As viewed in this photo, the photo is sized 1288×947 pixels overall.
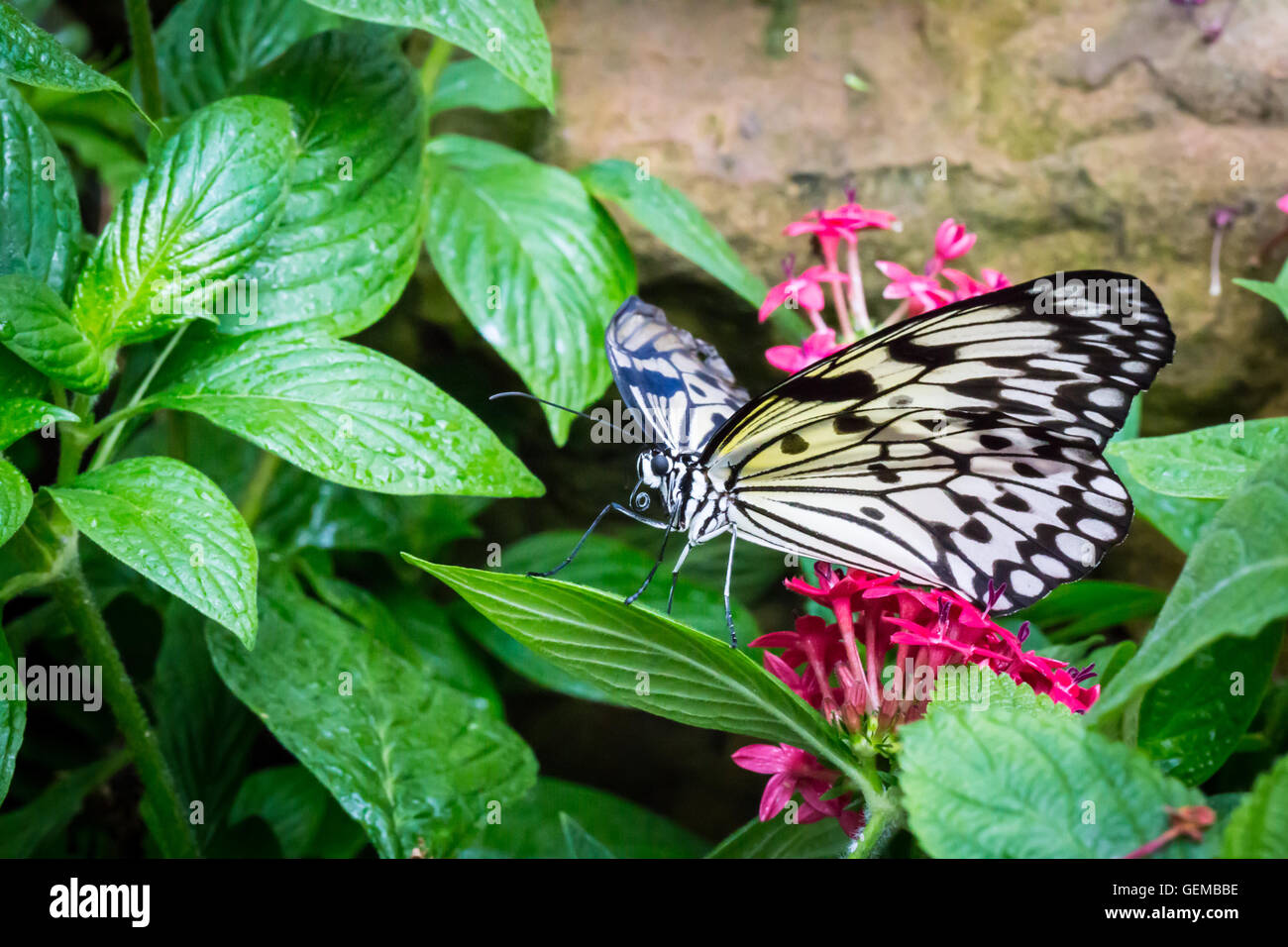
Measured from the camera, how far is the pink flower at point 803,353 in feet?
3.76

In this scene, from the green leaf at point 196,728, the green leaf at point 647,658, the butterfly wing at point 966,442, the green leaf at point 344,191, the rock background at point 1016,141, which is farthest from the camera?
the rock background at point 1016,141

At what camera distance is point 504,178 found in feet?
4.41

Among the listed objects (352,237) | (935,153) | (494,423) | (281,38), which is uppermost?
(281,38)

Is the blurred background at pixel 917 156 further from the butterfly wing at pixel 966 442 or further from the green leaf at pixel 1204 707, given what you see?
the green leaf at pixel 1204 707

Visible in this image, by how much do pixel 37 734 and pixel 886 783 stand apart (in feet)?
4.74

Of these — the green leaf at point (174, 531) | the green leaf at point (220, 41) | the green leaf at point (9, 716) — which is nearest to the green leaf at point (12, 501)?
the green leaf at point (174, 531)

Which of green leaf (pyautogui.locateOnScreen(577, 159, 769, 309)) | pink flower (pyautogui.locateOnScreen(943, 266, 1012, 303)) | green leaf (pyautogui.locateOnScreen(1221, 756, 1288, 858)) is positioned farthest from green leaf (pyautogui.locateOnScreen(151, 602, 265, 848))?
green leaf (pyautogui.locateOnScreen(1221, 756, 1288, 858))

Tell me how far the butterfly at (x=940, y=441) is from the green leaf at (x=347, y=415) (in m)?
0.18

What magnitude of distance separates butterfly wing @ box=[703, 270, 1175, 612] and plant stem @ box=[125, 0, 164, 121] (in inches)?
31.9

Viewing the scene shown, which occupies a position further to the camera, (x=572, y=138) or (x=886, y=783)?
(x=572, y=138)

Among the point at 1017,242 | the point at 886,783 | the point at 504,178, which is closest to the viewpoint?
the point at 886,783

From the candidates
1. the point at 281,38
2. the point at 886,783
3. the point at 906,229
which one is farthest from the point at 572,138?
the point at 886,783

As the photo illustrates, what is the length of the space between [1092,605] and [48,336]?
49.4 inches
